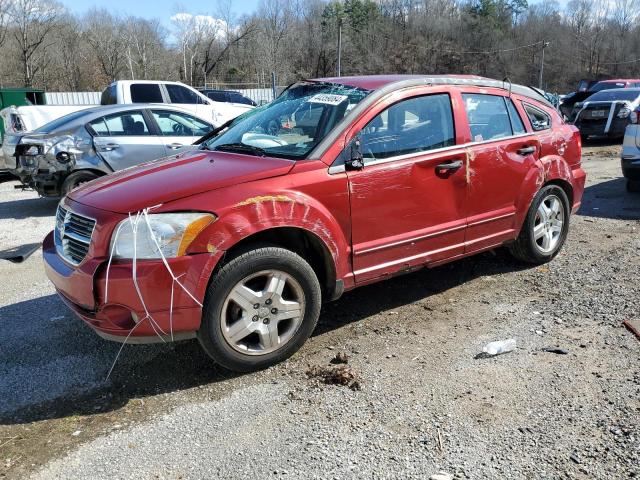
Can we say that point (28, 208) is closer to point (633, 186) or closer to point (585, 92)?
point (633, 186)

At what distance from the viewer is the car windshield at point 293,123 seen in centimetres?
387

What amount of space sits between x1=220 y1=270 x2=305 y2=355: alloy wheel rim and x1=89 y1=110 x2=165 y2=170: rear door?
18.3 feet

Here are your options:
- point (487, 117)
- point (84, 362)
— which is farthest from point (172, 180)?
point (487, 117)

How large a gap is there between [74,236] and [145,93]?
1065cm

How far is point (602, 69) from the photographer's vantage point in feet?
286

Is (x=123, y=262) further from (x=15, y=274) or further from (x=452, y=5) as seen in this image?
(x=452, y=5)

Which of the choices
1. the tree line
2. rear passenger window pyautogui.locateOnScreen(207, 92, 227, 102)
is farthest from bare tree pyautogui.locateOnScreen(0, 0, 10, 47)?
rear passenger window pyautogui.locateOnScreen(207, 92, 227, 102)

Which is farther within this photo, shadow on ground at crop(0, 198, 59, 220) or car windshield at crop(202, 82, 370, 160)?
shadow on ground at crop(0, 198, 59, 220)

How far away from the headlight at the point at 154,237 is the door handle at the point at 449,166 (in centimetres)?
193

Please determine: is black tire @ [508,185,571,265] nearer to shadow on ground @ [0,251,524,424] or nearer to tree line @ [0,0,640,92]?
shadow on ground @ [0,251,524,424]

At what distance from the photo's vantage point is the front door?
12.5 ft

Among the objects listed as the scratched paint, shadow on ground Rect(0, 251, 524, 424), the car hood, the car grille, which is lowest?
shadow on ground Rect(0, 251, 524, 424)

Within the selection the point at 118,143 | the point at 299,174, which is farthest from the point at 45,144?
the point at 299,174

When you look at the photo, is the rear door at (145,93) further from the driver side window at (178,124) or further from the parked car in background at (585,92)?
the parked car in background at (585,92)
